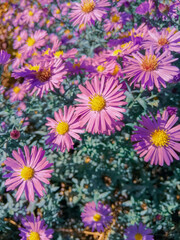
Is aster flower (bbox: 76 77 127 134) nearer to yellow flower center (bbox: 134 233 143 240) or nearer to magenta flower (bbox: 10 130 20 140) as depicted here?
magenta flower (bbox: 10 130 20 140)

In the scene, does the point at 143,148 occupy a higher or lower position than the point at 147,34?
lower

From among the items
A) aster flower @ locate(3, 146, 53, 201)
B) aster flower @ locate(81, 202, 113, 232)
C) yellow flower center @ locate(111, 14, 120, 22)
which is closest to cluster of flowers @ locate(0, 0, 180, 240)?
aster flower @ locate(3, 146, 53, 201)

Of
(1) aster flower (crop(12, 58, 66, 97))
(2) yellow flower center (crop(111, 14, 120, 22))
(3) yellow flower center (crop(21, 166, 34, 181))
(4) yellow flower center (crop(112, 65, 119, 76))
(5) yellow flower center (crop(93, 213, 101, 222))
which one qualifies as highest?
(2) yellow flower center (crop(111, 14, 120, 22))

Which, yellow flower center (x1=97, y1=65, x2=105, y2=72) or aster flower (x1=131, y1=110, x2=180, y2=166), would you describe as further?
yellow flower center (x1=97, y1=65, x2=105, y2=72)

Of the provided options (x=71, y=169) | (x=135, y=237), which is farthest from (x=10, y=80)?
(x=135, y=237)

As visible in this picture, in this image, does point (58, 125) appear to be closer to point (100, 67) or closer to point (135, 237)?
point (100, 67)

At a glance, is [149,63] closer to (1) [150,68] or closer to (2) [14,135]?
(1) [150,68]

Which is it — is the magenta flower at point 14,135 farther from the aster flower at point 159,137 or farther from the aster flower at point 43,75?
the aster flower at point 159,137
